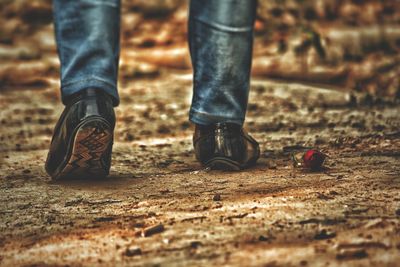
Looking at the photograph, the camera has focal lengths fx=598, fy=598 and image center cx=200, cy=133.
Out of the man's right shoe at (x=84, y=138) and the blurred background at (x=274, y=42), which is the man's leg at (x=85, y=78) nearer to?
the man's right shoe at (x=84, y=138)

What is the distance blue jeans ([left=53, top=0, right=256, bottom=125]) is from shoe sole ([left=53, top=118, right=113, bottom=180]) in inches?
5.3

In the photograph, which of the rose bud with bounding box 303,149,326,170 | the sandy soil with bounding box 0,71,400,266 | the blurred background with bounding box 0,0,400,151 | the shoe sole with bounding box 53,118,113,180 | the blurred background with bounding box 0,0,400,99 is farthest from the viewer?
the blurred background with bounding box 0,0,400,99

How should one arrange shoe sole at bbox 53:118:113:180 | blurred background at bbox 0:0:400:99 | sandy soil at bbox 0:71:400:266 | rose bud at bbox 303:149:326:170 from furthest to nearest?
blurred background at bbox 0:0:400:99 < rose bud at bbox 303:149:326:170 < shoe sole at bbox 53:118:113:180 < sandy soil at bbox 0:71:400:266

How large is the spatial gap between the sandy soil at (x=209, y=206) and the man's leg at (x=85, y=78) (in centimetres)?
6

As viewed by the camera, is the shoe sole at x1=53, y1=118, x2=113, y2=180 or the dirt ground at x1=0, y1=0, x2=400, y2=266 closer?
the dirt ground at x1=0, y1=0, x2=400, y2=266

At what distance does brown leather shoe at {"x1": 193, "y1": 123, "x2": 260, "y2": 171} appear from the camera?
154cm

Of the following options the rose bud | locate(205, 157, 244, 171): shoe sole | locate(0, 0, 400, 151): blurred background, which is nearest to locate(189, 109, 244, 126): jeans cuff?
locate(205, 157, 244, 171): shoe sole

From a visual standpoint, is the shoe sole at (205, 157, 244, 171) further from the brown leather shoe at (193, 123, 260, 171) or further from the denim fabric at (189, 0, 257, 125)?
the denim fabric at (189, 0, 257, 125)

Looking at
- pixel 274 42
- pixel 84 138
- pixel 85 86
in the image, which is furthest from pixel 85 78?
pixel 274 42

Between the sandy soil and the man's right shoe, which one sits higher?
the man's right shoe

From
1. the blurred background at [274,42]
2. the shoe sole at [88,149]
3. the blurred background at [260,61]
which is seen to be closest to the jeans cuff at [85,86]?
the shoe sole at [88,149]

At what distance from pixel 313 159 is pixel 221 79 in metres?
0.32

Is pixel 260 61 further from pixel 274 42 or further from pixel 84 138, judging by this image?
pixel 84 138

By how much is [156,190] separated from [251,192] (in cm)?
23
